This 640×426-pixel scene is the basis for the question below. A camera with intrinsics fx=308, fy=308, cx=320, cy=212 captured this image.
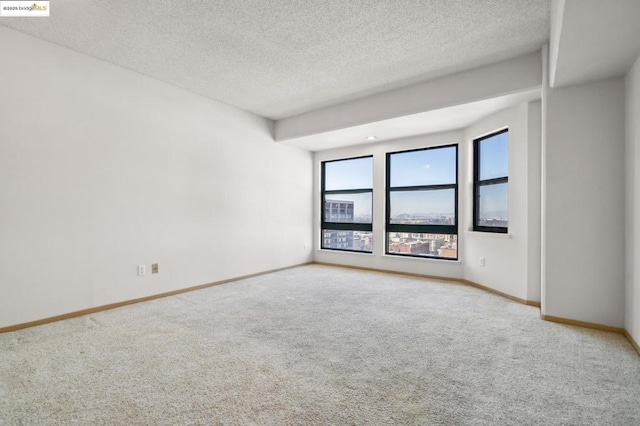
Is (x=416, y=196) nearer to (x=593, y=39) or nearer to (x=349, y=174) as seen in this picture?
(x=349, y=174)

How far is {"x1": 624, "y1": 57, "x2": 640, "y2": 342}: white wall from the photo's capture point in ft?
8.35

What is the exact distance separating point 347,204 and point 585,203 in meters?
3.97

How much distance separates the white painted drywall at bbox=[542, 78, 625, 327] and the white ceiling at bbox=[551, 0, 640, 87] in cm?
25

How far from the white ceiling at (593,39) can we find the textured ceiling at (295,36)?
1.63 ft

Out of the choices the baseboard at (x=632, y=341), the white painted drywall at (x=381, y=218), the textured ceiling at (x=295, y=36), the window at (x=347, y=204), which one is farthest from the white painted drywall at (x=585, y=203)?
the window at (x=347, y=204)

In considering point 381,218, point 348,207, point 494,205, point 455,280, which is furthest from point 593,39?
point 348,207

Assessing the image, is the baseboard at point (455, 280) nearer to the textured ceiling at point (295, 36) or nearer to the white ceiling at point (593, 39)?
the white ceiling at point (593, 39)

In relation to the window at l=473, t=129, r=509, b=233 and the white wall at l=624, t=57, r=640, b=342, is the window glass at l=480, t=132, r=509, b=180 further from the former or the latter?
the white wall at l=624, t=57, r=640, b=342

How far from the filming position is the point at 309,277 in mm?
5199

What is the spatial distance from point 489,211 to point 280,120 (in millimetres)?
3827

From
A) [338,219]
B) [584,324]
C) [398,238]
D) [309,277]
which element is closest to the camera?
[584,324]

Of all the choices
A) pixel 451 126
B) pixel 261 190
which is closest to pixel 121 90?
pixel 261 190


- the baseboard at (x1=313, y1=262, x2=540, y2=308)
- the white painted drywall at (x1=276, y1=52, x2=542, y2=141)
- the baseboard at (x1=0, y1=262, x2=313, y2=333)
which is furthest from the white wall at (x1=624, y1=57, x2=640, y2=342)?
the baseboard at (x1=0, y1=262, x2=313, y2=333)

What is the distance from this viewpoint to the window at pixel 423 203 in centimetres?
518
